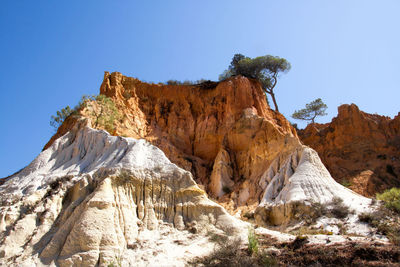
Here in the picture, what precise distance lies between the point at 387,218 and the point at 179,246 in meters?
10.3

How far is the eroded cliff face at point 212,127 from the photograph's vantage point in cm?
2823

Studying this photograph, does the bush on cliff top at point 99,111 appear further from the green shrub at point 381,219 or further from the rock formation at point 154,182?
the green shrub at point 381,219

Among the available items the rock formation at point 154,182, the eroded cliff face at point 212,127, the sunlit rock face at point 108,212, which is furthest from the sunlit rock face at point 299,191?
the sunlit rock face at point 108,212

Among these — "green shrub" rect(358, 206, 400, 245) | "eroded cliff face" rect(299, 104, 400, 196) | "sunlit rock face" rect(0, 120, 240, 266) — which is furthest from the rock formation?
"eroded cliff face" rect(299, 104, 400, 196)

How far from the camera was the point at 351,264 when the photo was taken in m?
9.98

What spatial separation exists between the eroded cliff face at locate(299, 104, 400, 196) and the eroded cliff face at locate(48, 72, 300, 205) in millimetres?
7021

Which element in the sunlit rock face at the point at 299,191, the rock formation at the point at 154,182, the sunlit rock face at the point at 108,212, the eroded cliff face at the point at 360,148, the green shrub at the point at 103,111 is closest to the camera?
the sunlit rock face at the point at 108,212

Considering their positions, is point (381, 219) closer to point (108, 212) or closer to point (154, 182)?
point (154, 182)

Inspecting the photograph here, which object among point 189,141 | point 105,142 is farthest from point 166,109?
point 105,142

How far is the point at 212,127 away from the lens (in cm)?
3391

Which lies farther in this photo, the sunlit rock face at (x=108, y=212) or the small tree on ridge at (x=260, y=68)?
the small tree on ridge at (x=260, y=68)

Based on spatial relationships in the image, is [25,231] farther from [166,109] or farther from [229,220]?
[166,109]

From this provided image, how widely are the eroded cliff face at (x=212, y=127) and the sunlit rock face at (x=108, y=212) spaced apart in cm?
1034

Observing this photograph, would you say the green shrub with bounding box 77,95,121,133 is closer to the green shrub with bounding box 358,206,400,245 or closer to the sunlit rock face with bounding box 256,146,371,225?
the sunlit rock face with bounding box 256,146,371,225
